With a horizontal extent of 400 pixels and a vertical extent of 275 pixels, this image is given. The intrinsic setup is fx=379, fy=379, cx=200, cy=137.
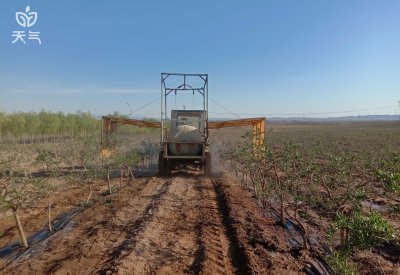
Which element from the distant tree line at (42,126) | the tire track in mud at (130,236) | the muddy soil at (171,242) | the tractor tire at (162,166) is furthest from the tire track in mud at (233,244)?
the distant tree line at (42,126)

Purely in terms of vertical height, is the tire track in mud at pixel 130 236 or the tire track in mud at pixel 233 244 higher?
A: the tire track in mud at pixel 130 236

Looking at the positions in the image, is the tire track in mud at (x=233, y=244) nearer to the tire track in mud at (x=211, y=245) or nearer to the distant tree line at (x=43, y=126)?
the tire track in mud at (x=211, y=245)

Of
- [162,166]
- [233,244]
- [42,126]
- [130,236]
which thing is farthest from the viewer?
[42,126]

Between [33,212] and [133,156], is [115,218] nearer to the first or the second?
[33,212]

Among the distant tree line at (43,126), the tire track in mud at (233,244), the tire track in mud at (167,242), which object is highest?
the distant tree line at (43,126)

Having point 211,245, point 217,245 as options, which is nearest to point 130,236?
point 211,245

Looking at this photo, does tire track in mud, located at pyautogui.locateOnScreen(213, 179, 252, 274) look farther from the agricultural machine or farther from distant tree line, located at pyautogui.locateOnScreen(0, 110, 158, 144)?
distant tree line, located at pyautogui.locateOnScreen(0, 110, 158, 144)

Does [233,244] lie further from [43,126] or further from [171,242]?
[43,126]

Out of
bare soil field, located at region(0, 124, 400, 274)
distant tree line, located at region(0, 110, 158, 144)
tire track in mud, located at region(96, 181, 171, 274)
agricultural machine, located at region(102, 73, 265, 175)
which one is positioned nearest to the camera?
tire track in mud, located at region(96, 181, 171, 274)

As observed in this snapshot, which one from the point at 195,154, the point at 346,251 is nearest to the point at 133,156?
the point at 195,154

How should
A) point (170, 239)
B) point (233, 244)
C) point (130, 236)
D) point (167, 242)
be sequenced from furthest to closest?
point (130, 236)
point (170, 239)
point (233, 244)
point (167, 242)

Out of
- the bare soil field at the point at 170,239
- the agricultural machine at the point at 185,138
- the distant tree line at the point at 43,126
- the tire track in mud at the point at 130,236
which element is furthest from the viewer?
the distant tree line at the point at 43,126

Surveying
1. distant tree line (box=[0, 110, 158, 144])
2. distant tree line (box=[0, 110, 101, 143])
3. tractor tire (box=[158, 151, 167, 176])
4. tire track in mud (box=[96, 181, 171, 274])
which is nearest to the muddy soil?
tire track in mud (box=[96, 181, 171, 274])

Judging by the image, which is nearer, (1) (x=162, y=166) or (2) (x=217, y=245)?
(2) (x=217, y=245)
